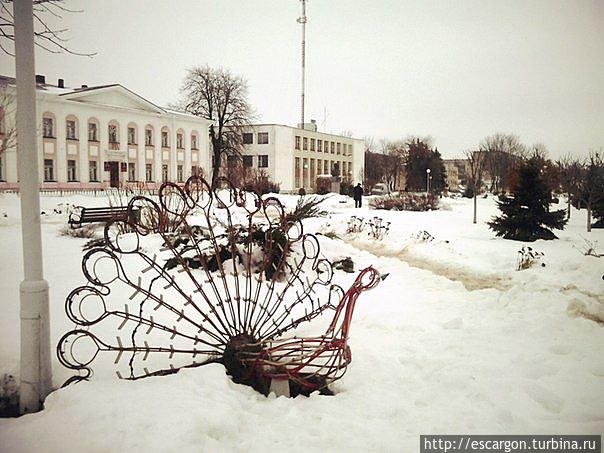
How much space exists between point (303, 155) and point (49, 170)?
109 ft

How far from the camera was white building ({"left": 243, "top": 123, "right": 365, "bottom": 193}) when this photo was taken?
3297 cm

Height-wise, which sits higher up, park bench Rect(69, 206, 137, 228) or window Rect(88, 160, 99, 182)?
window Rect(88, 160, 99, 182)

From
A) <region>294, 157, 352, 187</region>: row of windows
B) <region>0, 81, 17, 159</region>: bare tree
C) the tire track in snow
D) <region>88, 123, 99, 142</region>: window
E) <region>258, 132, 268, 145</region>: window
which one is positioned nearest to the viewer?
<region>0, 81, 17, 159</region>: bare tree

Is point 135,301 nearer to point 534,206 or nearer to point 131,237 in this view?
point 131,237

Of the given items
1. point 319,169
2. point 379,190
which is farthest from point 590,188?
point 319,169

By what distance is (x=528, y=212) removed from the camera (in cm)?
903

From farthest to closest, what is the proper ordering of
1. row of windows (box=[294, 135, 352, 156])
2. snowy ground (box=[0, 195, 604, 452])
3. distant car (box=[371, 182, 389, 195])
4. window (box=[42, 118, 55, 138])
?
row of windows (box=[294, 135, 352, 156]) → distant car (box=[371, 182, 389, 195]) → window (box=[42, 118, 55, 138]) → snowy ground (box=[0, 195, 604, 452])

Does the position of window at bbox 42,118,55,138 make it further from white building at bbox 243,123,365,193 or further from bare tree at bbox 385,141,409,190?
bare tree at bbox 385,141,409,190

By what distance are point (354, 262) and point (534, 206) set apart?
17.7 ft

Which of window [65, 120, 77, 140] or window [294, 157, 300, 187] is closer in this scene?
window [65, 120, 77, 140]

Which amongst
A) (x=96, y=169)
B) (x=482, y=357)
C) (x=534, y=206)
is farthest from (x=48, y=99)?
(x=534, y=206)

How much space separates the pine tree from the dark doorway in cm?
716

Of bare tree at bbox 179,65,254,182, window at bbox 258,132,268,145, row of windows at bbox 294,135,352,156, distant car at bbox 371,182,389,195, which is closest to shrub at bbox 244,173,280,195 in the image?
bare tree at bbox 179,65,254,182

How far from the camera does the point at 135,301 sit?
317 centimetres
